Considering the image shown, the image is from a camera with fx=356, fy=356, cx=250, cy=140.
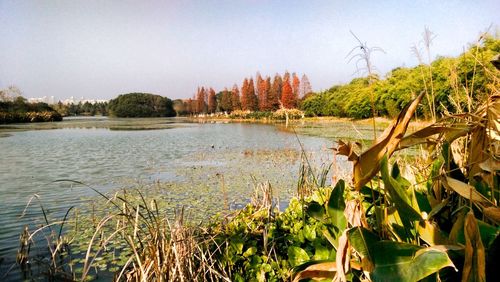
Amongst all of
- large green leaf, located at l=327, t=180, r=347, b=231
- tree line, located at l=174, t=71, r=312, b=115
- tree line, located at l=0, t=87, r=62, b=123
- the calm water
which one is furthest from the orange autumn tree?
large green leaf, located at l=327, t=180, r=347, b=231

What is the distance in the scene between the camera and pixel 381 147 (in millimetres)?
904

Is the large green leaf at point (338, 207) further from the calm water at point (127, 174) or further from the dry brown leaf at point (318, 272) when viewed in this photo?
the calm water at point (127, 174)

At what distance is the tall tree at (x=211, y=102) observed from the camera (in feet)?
278

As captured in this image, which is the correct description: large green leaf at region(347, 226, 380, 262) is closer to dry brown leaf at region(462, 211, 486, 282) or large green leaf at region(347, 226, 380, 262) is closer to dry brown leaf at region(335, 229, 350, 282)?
dry brown leaf at region(335, 229, 350, 282)

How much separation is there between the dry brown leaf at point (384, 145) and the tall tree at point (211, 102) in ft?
277

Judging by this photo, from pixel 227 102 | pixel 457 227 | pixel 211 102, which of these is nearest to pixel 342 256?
pixel 457 227

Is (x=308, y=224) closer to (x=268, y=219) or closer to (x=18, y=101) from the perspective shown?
(x=268, y=219)

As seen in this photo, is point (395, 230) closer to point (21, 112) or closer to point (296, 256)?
point (296, 256)

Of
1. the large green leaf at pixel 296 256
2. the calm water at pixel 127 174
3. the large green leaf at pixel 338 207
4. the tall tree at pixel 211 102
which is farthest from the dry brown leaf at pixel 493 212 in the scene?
the tall tree at pixel 211 102

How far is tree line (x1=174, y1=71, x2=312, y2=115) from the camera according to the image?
5793 cm

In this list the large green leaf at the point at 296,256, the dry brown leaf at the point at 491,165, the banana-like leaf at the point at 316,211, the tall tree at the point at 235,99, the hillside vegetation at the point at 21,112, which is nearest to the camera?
the dry brown leaf at the point at 491,165

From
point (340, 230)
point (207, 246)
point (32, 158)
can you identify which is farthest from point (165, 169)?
point (340, 230)

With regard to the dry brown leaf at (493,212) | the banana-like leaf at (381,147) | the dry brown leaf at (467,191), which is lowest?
the dry brown leaf at (493,212)

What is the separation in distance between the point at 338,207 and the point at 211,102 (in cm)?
8510
